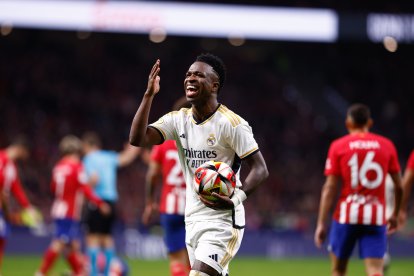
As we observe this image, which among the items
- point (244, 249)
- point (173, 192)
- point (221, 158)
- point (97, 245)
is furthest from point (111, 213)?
point (244, 249)

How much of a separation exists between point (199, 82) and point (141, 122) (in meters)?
0.59

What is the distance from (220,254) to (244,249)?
48.3ft

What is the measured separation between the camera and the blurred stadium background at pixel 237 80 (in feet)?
70.8

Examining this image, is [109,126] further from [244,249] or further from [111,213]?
[111,213]

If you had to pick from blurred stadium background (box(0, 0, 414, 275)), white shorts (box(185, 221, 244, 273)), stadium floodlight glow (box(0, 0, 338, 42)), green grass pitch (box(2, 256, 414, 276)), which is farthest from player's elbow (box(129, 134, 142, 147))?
stadium floodlight glow (box(0, 0, 338, 42))

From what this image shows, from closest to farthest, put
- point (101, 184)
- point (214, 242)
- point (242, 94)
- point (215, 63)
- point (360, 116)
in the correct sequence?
point (214, 242) → point (215, 63) → point (360, 116) → point (101, 184) → point (242, 94)

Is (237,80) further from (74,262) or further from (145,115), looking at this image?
(145,115)

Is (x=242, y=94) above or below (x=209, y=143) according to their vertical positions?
above

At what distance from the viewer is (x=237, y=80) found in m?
29.3

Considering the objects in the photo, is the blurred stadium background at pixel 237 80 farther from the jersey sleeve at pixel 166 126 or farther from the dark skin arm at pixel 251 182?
the dark skin arm at pixel 251 182

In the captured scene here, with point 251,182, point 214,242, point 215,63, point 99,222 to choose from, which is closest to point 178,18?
point 99,222

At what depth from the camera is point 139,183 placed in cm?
2416

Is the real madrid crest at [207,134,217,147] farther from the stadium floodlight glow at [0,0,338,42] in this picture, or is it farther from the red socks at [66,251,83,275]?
the stadium floodlight glow at [0,0,338,42]

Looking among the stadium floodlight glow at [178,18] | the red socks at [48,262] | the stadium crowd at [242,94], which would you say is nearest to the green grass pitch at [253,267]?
the red socks at [48,262]
